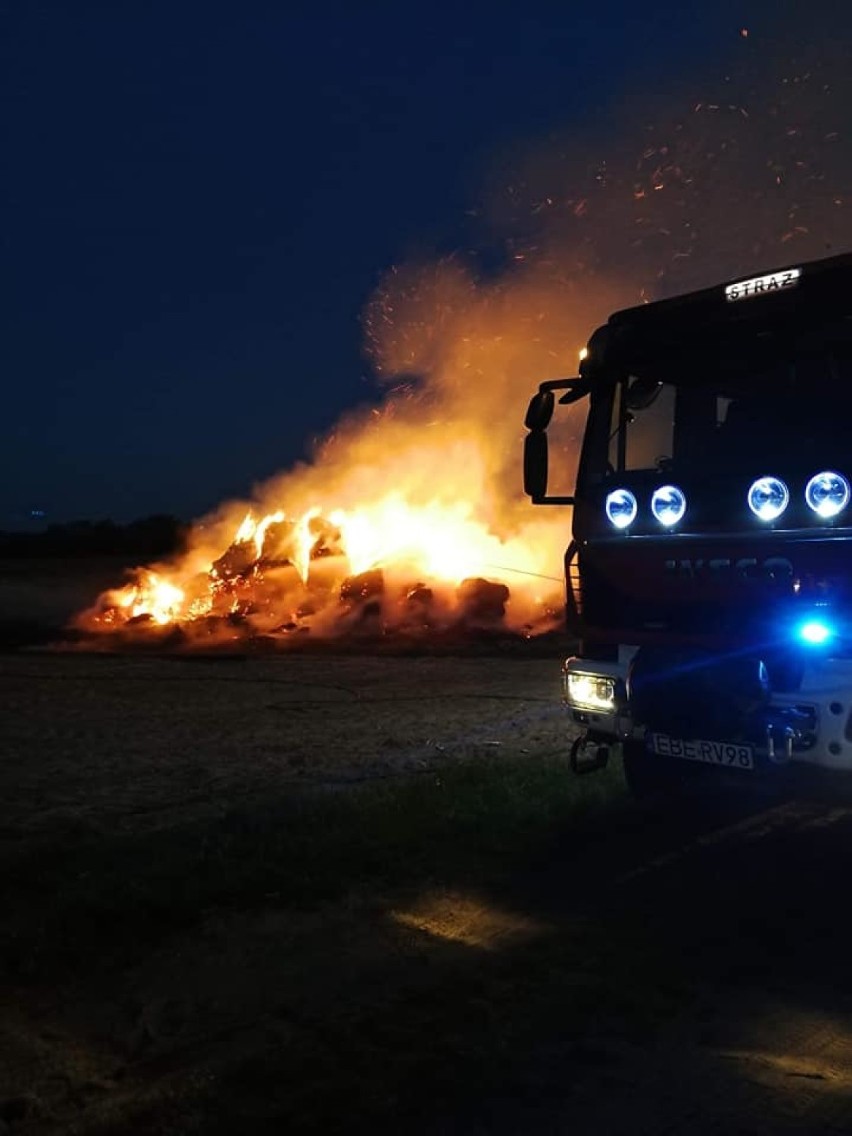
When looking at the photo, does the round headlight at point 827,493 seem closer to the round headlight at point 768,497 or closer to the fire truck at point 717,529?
the fire truck at point 717,529

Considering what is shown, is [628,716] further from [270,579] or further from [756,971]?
[270,579]

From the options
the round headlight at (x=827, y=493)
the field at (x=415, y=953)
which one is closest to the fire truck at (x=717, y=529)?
the round headlight at (x=827, y=493)

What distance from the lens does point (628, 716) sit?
6.61 m

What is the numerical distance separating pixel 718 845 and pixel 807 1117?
330 centimetres

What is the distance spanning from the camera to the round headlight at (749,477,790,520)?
5.81m

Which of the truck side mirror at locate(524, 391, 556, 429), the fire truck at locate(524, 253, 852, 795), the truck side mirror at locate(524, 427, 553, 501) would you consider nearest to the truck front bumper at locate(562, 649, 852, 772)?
the fire truck at locate(524, 253, 852, 795)

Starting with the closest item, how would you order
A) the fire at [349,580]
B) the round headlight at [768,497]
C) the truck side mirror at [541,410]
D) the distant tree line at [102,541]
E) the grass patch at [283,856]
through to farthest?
1. the grass patch at [283,856]
2. the round headlight at [768,497]
3. the truck side mirror at [541,410]
4. the fire at [349,580]
5. the distant tree line at [102,541]

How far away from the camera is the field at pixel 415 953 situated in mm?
3393

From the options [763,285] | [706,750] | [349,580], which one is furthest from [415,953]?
[349,580]

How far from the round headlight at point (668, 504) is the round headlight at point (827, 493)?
31.9 inches

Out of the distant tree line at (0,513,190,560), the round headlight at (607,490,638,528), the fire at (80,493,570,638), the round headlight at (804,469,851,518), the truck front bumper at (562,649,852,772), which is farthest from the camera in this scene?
the distant tree line at (0,513,190,560)

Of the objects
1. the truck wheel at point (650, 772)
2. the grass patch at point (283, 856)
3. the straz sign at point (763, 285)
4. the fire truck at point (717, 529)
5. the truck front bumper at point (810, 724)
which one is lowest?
the grass patch at point (283, 856)

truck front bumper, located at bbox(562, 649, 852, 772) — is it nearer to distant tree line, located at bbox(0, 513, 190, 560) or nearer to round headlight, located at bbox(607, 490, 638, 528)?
round headlight, located at bbox(607, 490, 638, 528)

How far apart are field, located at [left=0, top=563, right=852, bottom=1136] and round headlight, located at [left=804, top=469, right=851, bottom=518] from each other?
67.3 inches
